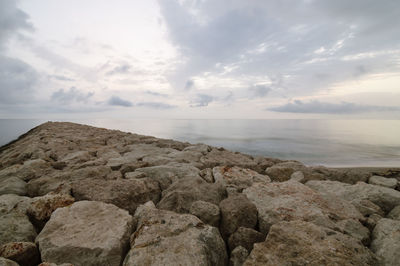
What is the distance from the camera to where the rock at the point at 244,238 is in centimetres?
184

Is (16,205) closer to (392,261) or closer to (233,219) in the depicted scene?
(233,219)

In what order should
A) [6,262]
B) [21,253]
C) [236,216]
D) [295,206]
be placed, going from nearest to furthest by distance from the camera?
[6,262]
[21,253]
[236,216]
[295,206]

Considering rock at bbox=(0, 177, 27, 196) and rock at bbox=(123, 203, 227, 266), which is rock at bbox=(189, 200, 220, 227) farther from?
rock at bbox=(0, 177, 27, 196)

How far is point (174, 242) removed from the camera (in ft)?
5.57

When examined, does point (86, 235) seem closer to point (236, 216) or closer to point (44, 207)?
point (44, 207)

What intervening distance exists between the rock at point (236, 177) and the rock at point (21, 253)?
213 cm

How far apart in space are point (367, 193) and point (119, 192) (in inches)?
122

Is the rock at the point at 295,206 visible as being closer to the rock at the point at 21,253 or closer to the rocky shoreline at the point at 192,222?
the rocky shoreline at the point at 192,222

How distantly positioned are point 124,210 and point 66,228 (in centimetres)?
52

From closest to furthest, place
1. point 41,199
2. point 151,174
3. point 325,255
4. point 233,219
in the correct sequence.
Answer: point 325,255, point 233,219, point 41,199, point 151,174

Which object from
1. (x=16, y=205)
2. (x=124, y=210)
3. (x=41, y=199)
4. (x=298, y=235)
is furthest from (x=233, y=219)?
(x=16, y=205)

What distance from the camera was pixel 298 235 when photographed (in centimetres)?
174

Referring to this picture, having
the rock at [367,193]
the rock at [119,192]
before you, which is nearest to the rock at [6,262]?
the rock at [119,192]

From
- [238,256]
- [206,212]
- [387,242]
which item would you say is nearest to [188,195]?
[206,212]
